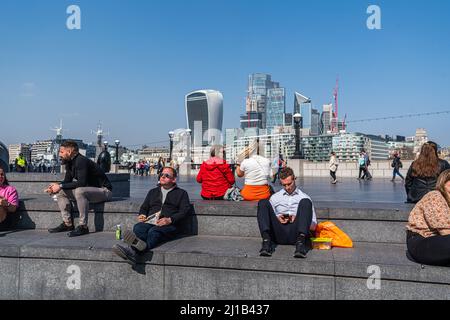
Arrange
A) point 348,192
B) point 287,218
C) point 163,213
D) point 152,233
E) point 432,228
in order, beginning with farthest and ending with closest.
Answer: point 348,192, point 163,213, point 287,218, point 152,233, point 432,228

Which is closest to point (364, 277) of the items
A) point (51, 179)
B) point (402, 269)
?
point (402, 269)

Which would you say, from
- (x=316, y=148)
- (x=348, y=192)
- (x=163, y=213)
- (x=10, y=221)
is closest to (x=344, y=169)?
(x=348, y=192)

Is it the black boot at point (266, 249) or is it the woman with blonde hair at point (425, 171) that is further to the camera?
the woman with blonde hair at point (425, 171)

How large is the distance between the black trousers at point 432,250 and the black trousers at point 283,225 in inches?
46.1

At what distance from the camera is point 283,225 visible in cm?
473

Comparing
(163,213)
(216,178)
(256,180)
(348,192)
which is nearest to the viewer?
(163,213)

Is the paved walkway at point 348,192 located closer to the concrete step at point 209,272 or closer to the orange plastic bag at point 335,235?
the orange plastic bag at point 335,235

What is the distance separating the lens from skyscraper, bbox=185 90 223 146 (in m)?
180

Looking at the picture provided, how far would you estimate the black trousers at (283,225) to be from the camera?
4.55 metres

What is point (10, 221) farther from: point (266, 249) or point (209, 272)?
point (266, 249)

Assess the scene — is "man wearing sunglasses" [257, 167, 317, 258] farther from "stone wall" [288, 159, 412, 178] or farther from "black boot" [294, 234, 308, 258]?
"stone wall" [288, 159, 412, 178]

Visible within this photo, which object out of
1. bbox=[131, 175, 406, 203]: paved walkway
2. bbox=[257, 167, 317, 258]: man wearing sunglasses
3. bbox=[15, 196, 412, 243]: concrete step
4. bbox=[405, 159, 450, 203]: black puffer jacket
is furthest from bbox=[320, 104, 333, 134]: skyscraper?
→ bbox=[257, 167, 317, 258]: man wearing sunglasses

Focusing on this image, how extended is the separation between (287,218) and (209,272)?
1.29 m

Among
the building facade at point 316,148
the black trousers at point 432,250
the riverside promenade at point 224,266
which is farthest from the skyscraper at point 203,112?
the black trousers at point 432,250
